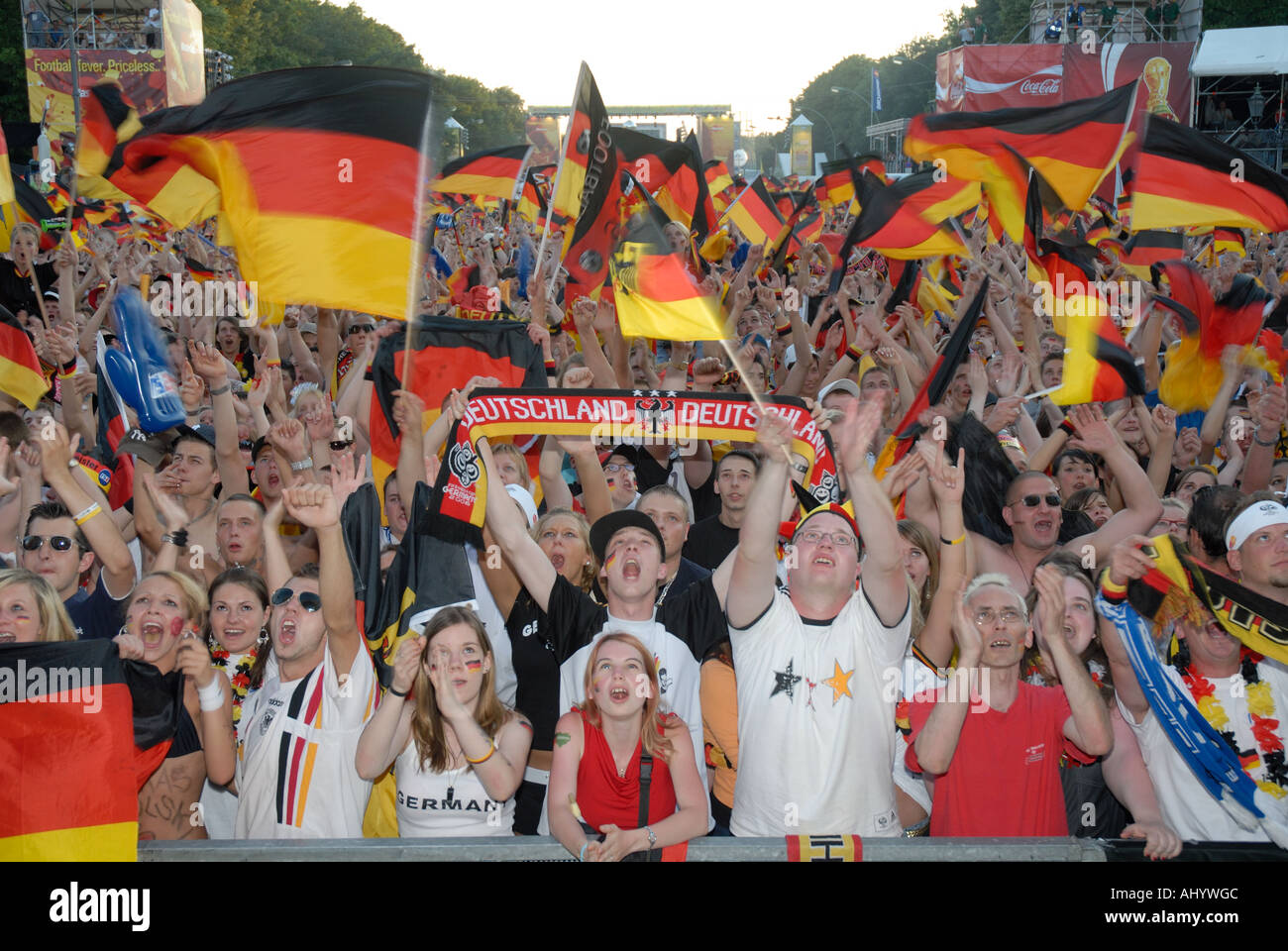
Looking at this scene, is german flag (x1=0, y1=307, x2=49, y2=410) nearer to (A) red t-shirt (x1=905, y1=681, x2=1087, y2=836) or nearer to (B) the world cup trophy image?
(A) red t-shirt (x1=905, y1=681, x2=1087, y2=836)

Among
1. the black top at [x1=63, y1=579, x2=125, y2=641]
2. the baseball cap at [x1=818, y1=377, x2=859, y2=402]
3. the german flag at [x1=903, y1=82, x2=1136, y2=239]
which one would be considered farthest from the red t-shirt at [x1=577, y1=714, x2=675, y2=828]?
the german flag at [x1=903, y1=82, x2=1136, y2=239]

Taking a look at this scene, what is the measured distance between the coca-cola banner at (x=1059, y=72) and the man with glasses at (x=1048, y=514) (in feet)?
115

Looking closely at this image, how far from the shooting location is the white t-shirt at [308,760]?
4.25 metres

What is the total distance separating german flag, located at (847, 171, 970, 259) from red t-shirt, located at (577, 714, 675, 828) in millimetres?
5751

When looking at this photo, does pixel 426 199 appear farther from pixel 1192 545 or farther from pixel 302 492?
pixel 1192 545

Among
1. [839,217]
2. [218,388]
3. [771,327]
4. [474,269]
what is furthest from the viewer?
[839,217]

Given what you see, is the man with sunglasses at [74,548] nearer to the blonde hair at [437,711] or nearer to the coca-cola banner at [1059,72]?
the blonde hair at [437,711]

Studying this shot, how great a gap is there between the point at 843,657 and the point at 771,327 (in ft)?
25.8

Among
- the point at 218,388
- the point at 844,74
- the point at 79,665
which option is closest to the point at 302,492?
the point at 79,665

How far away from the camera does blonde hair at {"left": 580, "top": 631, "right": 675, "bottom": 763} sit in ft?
13.7

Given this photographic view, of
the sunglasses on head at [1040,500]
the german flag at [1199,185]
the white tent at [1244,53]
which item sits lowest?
the sunglasses on head at [1040,500]

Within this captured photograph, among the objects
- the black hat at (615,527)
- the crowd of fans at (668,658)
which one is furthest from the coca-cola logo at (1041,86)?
the black hat at (615,527)

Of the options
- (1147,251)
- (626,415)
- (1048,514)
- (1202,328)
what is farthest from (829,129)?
(626,415)
